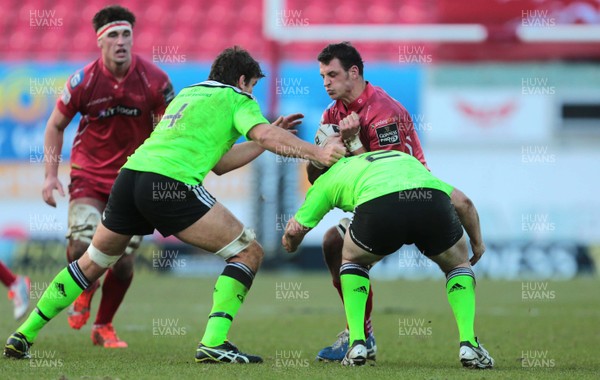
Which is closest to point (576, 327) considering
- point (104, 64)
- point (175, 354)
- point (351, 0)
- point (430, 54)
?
point (175, 354)

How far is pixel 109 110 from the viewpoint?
8.70 metres

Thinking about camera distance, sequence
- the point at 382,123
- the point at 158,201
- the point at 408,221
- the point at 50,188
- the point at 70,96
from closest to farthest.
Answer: the point at 408,221
the point at 158,201
the point at 382,123
the point at 50,188
the point at 70,96

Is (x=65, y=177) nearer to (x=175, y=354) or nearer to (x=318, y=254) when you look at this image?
(x=318, y=254)

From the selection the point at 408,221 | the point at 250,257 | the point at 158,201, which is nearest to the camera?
the point at 408,221

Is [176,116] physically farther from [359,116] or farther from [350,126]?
[359,116]

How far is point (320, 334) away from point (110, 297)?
76.2 inches

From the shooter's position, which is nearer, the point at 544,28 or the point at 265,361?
the point at 265,361

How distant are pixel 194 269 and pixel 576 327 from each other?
31.6 feet

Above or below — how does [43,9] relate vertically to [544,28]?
above

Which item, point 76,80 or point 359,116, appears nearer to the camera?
point 359,116

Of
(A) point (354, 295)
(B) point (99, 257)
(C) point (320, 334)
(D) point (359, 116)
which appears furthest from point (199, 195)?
(C) point (320, 334)

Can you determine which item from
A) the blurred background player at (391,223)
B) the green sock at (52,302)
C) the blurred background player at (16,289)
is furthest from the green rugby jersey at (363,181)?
the blurred background player at (16,289)

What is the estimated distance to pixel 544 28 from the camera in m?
18.3

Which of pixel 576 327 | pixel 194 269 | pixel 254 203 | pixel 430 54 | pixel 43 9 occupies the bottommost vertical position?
pixel 576 327
